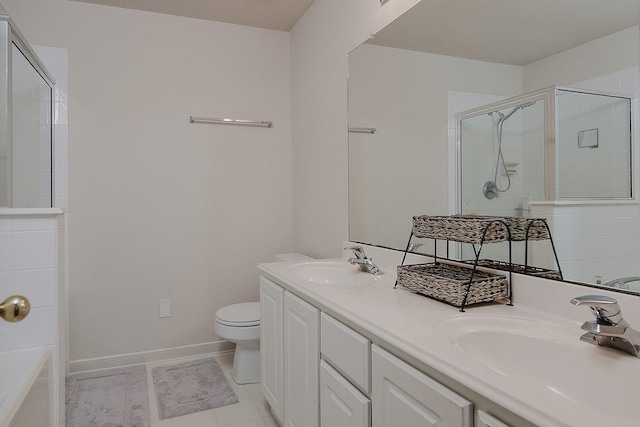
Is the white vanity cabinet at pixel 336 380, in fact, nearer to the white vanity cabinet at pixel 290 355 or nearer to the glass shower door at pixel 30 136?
the white vanity cabinet at pixel 290 355

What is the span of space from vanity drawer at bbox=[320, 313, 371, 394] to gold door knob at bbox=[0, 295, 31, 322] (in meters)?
0.92

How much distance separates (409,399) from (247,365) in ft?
6.00

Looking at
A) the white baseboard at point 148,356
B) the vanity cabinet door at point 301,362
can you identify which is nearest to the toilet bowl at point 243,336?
the white baseboard at point 148,356

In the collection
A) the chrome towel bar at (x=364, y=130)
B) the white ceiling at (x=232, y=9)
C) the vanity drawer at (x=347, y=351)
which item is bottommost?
the vanity drawer at (x=347, y=351)

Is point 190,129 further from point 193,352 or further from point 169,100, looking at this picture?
point 193,352

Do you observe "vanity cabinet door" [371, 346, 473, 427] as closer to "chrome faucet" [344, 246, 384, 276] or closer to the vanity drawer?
the vanity drawer

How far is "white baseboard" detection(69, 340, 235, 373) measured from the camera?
8.87 feet

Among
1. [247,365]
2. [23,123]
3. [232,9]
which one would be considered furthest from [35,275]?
[232,9]

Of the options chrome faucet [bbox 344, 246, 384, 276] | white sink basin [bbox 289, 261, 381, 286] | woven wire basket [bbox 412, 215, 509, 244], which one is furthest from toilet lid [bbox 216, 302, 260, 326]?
woven wire basket [bbox 412, 215, 509, 244]

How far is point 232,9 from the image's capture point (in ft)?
9.20

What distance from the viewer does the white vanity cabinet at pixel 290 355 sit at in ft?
4.89

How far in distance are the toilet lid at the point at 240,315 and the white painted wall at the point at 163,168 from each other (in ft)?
1.40

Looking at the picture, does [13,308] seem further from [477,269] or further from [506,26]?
[506,26]

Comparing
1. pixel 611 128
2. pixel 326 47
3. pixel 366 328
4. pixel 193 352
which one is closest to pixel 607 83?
pixel 611 128
